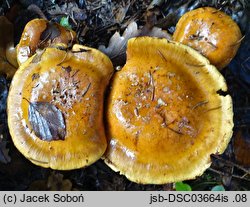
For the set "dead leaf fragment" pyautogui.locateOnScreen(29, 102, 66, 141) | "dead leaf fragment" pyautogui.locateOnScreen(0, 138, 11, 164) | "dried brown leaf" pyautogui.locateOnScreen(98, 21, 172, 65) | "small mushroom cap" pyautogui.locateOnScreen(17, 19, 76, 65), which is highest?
"small mushroom cap" pyautogui.locateOnScreen(17, 19, 76, 65)

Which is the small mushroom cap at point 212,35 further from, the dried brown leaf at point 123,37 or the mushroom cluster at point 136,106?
the dried brown leaf at point 123,37

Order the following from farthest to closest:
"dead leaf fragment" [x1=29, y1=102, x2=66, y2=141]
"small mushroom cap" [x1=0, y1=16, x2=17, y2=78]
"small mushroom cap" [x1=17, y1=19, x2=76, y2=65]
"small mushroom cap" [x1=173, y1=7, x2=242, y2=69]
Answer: "small mushroom cap" [x1=0, y1=16, x2=17, y2=78] < "small mushroom cap" [x1=17, y1=19, x2=76, y2=65] < "small mushroom cap" [x1=173, y1=7, x2=242, y2=69] < "dead leaf fragment" [x1=29, y1=102, x2=66, y2=141]

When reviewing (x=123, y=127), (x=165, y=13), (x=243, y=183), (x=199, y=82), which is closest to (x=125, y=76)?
(x=123, y=127)

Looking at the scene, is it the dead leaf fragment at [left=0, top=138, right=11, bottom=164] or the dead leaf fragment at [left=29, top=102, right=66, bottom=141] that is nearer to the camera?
the dead leaf fragment at [left=29, top=102, right=66, bottom=141]

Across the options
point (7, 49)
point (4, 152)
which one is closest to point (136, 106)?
point (4, 152)

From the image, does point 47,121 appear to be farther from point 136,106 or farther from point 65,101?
point 136,106

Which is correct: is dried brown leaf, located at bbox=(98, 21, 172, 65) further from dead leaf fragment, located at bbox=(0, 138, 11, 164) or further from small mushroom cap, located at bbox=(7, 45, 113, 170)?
dead leaf fragment, located at bbox=(0, 138, 11, 164)

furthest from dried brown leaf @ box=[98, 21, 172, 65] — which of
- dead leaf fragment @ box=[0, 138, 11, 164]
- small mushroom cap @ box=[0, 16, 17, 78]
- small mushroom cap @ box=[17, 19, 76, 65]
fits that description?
dead leaf fragment @ box=[0, 138, 11, 164]
